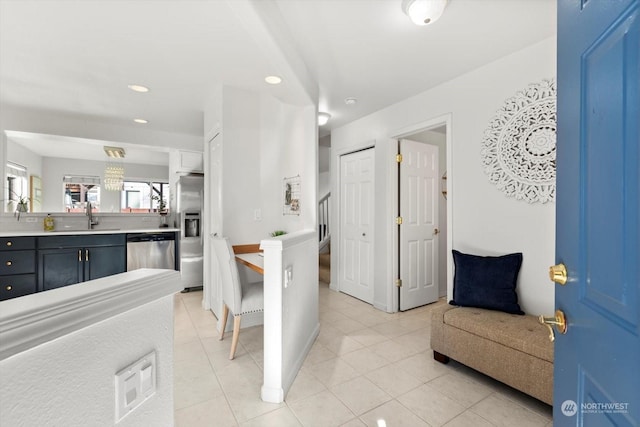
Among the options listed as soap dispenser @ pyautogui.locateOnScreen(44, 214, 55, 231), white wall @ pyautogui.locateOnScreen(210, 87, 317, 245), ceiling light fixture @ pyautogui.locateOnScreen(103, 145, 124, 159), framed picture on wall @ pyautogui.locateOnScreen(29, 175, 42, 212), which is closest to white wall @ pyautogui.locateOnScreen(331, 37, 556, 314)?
white wall @ pyautogui.locateOnScreen(210, 87, 317, 245)

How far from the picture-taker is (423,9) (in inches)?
66.9

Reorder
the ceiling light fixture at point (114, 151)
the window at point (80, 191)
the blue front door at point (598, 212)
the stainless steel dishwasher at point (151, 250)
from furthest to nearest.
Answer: the window at point (80, 191) < the ceiling light fixture at point (114, 151) < the stainless steel dishwasher at point (151, 250) < the blue front door at point (598, 212)

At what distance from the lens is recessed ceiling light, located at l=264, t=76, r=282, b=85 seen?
271 cm

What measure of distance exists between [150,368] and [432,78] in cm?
305

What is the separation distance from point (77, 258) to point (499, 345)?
4.72 m

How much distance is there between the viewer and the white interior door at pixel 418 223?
3453 mm

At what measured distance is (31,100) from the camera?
10.9 feet

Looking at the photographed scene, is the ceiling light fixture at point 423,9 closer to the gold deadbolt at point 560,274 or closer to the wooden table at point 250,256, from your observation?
the gold deadbolt at point 560,274

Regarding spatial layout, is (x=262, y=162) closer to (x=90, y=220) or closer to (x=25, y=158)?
(x=90, y=220)

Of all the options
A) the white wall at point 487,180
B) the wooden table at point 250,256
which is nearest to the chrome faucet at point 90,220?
the wooden table at point 250,256

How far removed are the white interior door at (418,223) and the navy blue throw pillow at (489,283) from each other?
3.59 ft

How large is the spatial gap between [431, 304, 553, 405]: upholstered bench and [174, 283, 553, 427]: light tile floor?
142mm

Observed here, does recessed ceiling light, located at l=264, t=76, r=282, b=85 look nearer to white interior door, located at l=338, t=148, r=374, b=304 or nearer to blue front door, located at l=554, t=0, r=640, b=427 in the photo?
white interior door, located at l=338, t=148, r=374, b=304

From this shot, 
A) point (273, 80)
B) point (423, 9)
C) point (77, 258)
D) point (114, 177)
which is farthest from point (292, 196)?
point (114, 177)
